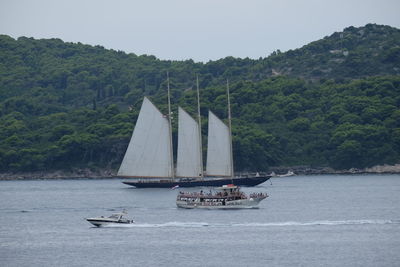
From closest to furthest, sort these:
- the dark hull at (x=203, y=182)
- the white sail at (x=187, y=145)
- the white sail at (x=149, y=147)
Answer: the white sail at (x=187, y=145), the white sail at (x=149, y=147), the dark hull at (x=203, y=182)

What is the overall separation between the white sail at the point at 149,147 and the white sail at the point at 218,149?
11133mm

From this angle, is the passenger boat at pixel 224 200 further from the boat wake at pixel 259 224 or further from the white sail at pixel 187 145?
the white sail at pixel 187 145

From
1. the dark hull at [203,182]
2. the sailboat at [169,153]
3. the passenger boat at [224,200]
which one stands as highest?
the sailboat at [169,153]

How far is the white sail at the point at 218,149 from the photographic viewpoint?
135 metres

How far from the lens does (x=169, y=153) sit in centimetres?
14450

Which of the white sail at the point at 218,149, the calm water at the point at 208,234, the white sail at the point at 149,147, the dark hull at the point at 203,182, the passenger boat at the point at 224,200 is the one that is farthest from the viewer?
the dark hull at the point at 203,182

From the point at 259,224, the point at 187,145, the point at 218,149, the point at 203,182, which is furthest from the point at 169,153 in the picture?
the point at 259,224

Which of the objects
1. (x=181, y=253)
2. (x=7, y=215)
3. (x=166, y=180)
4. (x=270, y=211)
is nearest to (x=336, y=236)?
(x=181, y=253)

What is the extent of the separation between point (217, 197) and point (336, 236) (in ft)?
80.4

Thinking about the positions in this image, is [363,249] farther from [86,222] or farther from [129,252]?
[86,222]

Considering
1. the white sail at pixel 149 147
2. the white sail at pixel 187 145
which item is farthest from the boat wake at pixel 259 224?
Result: the white sail at pixel 149 147

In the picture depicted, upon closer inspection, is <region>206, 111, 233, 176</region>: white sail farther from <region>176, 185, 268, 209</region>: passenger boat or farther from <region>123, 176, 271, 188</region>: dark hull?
<region>176, 185, 268, 209</region>: passenger boat

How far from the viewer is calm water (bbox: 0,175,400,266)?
230 feet

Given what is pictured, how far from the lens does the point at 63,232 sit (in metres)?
88.0
